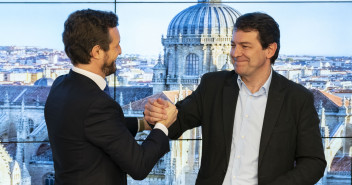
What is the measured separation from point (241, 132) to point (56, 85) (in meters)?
0.58

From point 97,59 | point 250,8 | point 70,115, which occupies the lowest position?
point 70,115

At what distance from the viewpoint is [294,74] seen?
125 inches

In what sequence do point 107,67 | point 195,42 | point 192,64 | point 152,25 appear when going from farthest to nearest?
1. point 192,64
2. point 195,42
3. point 152,25
4. point 107,67

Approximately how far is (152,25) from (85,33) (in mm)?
1937

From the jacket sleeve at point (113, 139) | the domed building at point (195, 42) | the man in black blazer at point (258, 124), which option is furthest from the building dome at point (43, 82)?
the jacket sleeve at point (113, 139)

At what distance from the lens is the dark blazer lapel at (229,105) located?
4.89 ft

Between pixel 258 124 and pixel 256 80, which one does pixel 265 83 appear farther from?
Result: pixel 258 124

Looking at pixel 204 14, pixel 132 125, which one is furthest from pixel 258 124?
pixel 204 14

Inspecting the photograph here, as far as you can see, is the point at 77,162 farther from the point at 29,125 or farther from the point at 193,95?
the point at 29,125

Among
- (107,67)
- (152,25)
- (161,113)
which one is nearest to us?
(107,67)

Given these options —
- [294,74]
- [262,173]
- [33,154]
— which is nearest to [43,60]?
[294,74]

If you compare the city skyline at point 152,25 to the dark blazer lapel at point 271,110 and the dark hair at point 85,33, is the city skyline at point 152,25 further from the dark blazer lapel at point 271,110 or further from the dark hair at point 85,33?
the dark hair at point 85,33

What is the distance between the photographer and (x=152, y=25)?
124 inches

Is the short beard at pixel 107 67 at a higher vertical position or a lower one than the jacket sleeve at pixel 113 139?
higher
